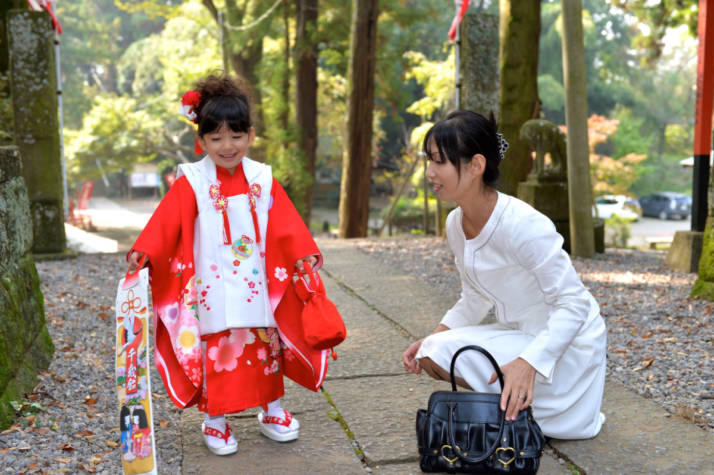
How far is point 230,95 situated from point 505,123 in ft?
18.7

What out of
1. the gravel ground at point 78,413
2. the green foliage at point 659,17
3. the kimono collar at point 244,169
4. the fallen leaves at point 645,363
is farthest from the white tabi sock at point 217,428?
the green foliage at point 659,17

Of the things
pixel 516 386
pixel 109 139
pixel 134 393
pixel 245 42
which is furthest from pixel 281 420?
pixel 109 139

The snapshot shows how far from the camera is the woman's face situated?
8.34ft

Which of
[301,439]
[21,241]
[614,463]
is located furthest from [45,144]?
[614,463]

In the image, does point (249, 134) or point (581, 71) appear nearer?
point (249, 134)

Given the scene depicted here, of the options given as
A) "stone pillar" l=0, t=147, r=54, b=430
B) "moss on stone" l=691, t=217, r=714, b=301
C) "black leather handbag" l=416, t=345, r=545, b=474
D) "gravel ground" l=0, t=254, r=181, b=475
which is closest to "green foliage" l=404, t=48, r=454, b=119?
"moss on stone" l=691, t=217, r=714, b=301

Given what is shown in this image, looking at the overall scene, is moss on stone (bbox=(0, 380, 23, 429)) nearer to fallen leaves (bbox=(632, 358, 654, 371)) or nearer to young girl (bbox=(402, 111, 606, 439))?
young girl (bbox=(402, 111, 606, 439))

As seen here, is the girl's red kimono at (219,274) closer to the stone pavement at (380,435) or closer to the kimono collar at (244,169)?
the kimono collar at (244,169)

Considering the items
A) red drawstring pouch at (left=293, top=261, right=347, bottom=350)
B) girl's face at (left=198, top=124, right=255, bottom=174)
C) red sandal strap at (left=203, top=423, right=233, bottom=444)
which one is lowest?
red sandal strap at (left=203, top=423, right=233, bottom=444)

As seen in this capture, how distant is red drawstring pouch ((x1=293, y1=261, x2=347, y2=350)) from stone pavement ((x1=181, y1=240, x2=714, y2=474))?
0.43m

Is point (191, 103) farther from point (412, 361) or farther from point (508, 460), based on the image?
point (508, 460)

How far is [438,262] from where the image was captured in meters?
7.24

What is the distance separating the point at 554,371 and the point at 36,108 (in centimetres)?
612

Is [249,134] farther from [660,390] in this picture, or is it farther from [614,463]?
[660,390]
